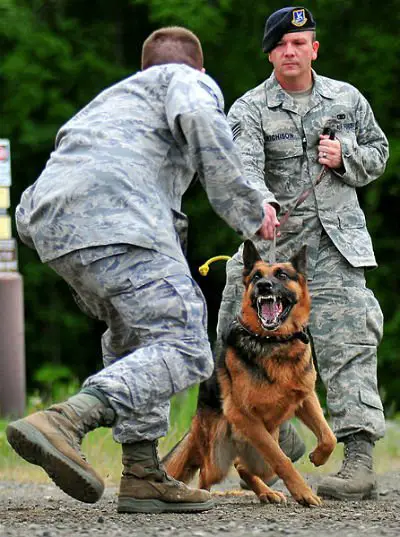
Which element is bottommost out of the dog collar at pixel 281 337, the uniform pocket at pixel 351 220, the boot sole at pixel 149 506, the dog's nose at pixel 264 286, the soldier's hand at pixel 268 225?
the boot sole at pixel 149 506

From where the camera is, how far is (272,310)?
695 centimetres

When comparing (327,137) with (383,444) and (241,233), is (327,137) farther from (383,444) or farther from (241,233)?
(383,444)

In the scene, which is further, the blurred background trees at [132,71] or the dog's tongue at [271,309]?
the blurred background trees at [132,71]

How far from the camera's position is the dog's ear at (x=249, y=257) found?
700cm

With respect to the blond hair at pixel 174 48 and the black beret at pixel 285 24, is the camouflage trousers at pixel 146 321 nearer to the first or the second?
the blond hair at pixel 174 48

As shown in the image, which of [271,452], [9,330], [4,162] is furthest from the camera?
[9,330]

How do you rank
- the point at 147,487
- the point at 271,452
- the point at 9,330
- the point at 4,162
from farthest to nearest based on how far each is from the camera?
the point at 9,330
the point at 4,162
the point at 271,452
the point at 147,487

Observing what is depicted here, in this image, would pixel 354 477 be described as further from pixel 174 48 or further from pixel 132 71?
pixel 132 71

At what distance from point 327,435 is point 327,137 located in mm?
1484

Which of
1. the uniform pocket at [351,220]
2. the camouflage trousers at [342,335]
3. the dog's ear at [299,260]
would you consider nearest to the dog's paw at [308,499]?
the camouflage trousers at [342,335]

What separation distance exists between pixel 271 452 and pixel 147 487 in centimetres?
100

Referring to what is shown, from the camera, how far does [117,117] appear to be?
19.1ft

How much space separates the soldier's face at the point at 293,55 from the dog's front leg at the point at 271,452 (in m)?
1.72

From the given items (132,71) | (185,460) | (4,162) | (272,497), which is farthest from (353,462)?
(132,71)
